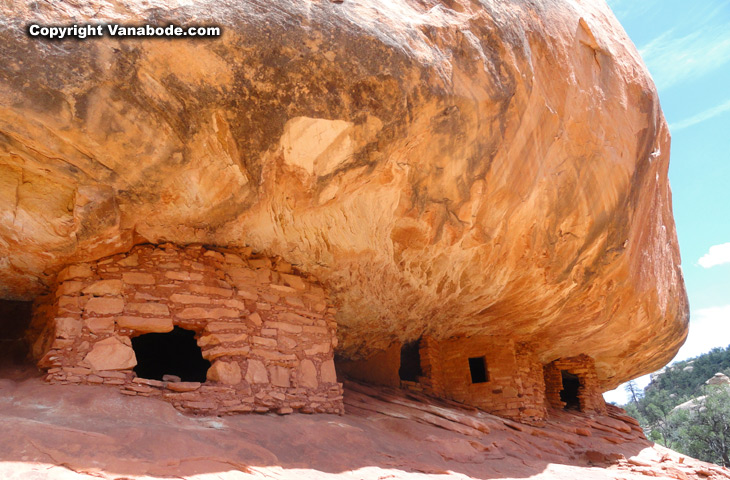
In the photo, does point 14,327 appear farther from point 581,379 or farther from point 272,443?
point 581,379

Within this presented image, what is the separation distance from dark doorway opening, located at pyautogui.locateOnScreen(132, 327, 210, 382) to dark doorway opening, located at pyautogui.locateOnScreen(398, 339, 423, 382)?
265cm

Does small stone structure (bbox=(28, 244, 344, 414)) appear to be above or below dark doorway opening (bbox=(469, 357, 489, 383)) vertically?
above

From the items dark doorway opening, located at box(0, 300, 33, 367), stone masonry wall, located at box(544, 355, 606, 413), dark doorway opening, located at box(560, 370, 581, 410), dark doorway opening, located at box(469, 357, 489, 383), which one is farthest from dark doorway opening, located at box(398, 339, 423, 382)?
dark doorway opening, located at box(0, 300, 33, 367)

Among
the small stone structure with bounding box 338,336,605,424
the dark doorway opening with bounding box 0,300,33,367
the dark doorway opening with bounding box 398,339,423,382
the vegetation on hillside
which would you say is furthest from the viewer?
the vegetation on hillside

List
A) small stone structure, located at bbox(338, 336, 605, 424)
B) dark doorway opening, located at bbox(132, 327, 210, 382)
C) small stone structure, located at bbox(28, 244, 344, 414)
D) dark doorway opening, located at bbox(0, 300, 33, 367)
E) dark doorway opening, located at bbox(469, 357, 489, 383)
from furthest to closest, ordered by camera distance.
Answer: dark doorway opening, located at bbox(469, 357, 489, 383), small stone structure, located at bbox(338, 336, 605, 424), dark doorway opening, located at bbox(132, 327, 210, 382), dark doorway opening, located at bbox(0, 300, 33, 367), small stone structure, located at bbox(28, 244, 344, 414)

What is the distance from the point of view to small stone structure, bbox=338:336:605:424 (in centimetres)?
722

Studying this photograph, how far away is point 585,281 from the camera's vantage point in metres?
6.45

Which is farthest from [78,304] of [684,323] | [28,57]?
[684,323]

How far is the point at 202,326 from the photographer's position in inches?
174

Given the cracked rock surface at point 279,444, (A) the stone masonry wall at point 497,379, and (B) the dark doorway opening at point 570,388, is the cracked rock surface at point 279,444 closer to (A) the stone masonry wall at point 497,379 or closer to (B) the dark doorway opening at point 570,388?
(A) the stone masonry wall at point 497,379

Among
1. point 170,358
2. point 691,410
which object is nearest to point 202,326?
point 170,358

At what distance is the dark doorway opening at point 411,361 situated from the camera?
7.66 m

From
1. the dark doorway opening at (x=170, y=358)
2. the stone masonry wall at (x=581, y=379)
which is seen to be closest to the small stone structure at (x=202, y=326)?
the dark doorway opening at (x=170, y=358)

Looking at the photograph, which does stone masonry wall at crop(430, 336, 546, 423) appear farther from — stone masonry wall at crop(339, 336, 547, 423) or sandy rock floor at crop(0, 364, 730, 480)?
sandy rock floor at crop(0, 364, 730, 480)
